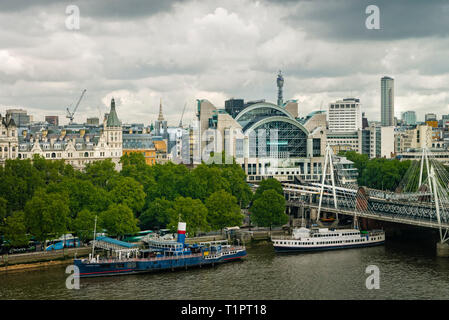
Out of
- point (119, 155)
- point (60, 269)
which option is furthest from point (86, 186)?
point (119, 155)

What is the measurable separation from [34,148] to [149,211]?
30.0m

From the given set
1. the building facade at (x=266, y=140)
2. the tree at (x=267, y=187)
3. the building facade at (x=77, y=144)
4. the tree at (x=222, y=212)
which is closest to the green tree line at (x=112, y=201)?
the tree at (x=222, y=212)

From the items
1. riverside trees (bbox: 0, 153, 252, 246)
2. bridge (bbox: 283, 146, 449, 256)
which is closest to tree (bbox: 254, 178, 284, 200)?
riverside trees (bbox: 0, 153, 252, 246)

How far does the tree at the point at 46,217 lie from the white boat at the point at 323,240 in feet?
65.5

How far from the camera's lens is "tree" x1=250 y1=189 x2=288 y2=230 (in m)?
67.4

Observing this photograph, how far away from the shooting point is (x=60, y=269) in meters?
51.7

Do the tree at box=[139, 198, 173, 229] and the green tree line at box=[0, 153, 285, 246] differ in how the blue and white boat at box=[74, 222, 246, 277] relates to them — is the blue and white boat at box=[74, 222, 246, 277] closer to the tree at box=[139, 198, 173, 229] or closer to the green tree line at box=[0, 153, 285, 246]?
the green tree line at box=[0, 153, 285, 246]

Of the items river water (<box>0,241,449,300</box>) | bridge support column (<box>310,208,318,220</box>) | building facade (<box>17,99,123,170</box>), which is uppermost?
building facade (<box>17,99,123,170</box>)

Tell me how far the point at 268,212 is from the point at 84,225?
2067 cm

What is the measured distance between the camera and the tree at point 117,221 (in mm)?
58156

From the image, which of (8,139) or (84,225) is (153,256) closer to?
(84,225)

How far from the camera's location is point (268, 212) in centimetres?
6750

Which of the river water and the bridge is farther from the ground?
the bridge

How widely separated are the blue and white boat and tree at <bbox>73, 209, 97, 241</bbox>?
1.10 metres
